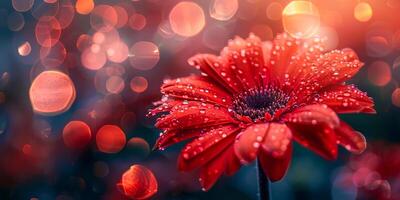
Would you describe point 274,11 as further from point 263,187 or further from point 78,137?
point 263,187

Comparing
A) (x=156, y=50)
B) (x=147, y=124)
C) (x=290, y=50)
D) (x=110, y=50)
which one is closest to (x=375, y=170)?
(x=290, y=50)

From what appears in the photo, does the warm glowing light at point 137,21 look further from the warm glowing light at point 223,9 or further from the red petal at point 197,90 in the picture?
the red petal at point 197,90

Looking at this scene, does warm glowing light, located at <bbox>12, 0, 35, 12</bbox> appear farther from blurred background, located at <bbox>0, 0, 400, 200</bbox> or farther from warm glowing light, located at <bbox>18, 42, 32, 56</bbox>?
warm glowing light, located at <bbox>18, 42, 32, 56</bbox>

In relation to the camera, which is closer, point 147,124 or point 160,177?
point 160,177

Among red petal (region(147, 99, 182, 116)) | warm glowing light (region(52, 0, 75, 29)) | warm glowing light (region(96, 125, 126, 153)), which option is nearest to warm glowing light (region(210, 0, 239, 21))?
warm glowing light (region(52, 0, 75, 29))

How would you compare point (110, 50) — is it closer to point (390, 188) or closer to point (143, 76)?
point (143, 76)

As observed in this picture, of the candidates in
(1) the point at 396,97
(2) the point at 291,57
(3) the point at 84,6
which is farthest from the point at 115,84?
(2) the point at 291,57

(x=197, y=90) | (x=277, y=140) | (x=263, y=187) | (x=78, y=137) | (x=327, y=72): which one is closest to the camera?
(x=277, y=140)
